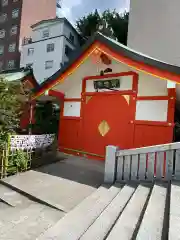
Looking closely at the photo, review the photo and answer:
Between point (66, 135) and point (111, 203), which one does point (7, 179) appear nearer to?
point (111, 203)

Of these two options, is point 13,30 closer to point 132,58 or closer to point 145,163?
point 132,58

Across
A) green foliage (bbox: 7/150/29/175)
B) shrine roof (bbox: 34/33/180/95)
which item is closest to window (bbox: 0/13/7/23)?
shrine roof (bbox: 34/33/180/95)

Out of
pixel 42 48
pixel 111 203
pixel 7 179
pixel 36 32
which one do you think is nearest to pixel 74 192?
pixel 111 203

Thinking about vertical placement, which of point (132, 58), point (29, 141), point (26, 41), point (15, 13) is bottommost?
point (29, 141)

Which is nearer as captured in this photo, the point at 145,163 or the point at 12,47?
the point at 145,163

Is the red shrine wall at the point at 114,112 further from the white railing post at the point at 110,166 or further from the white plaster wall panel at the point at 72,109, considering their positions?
the white railing post at the point at 110,166

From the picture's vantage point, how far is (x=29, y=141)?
6.26 m

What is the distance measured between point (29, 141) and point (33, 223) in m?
3.22

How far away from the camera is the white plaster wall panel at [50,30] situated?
95.6ft

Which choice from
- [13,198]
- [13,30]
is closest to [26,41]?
[13,30]

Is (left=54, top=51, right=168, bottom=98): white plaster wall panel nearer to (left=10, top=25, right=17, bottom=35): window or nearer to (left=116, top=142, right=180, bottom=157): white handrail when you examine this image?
(left=116, top=142, right=180, bottom=157): white handrail

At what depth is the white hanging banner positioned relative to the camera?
5.82 meters

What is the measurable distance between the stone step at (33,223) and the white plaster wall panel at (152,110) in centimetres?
424

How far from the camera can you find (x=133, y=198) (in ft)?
12.4
